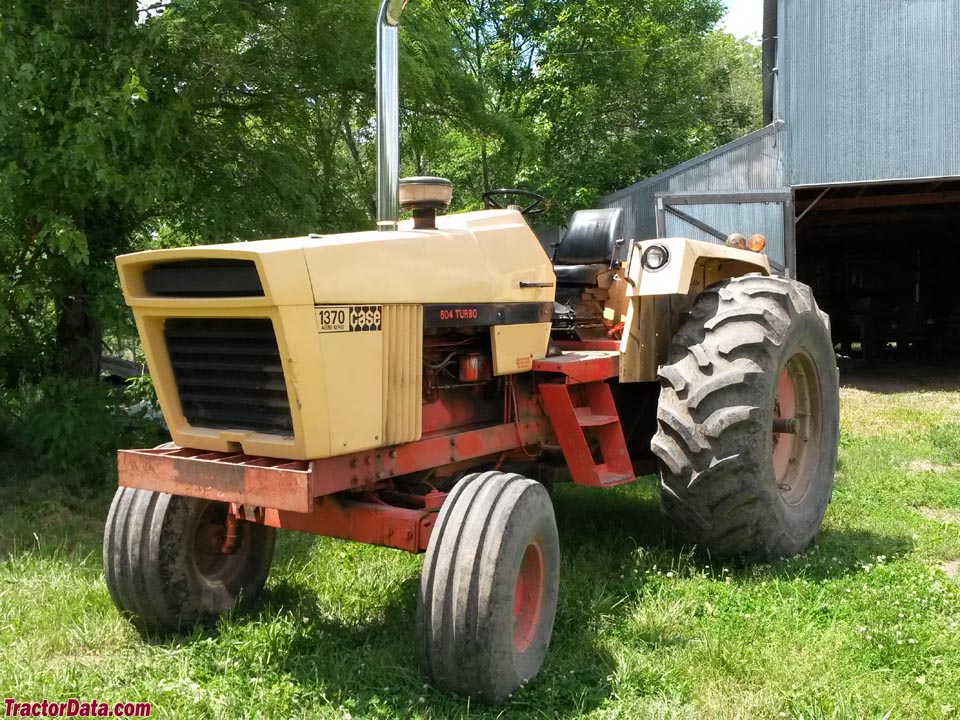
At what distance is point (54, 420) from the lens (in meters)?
6.47

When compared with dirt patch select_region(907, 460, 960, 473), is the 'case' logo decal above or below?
above

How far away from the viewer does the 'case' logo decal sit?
3.13 meters

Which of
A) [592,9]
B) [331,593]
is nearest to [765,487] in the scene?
[331,593]

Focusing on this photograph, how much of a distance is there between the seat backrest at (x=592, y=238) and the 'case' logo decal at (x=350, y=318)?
249 cm

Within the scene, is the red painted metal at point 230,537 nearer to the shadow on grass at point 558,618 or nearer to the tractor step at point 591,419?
the shadow on grass at point 558,618

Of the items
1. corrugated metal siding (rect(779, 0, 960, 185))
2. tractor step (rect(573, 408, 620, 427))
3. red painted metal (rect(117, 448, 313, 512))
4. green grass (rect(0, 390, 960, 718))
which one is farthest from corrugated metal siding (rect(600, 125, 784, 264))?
red painted metal (rect(117, 448, 313, 512))

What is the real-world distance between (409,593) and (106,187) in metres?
3.46

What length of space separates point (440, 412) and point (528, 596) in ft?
2.96

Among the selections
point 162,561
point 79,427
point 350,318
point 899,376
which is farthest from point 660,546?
point 899,376

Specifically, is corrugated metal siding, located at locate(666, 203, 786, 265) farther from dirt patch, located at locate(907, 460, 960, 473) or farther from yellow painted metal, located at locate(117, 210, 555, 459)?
yellow painted metal, located at locate(117, 210, 555, 459)

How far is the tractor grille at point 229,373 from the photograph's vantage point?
10.7 feet

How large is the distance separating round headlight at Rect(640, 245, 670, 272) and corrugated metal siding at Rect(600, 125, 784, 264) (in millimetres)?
7807

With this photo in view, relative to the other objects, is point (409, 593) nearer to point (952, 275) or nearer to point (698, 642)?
point (698, 642)

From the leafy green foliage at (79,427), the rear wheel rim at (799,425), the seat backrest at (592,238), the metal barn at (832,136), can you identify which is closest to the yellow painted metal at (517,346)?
the seat backrest at (592,238)
